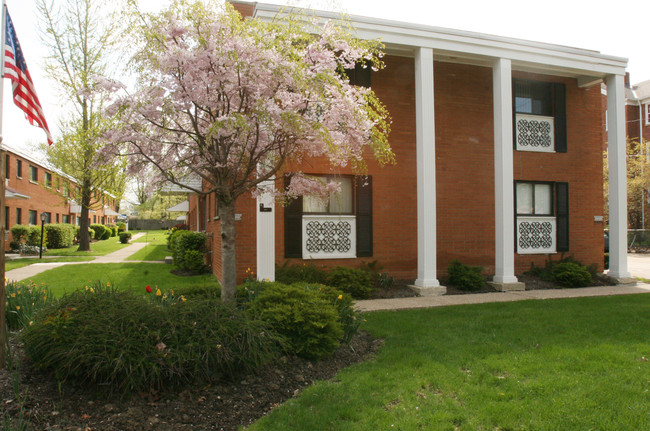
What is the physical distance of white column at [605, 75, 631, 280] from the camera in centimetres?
1134

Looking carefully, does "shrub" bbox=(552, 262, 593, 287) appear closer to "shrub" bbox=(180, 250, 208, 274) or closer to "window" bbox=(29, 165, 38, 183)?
"shrub" bbox=(180, 250, 208, 274)

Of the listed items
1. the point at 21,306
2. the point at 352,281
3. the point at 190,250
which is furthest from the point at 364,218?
the point at 21,306

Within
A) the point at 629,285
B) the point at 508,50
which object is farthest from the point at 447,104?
the point at 629,285

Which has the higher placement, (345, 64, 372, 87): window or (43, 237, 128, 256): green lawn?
(345, 64, 372, 87): window

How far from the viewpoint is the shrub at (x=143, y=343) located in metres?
3.58

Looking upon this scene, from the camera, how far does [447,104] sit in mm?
11320

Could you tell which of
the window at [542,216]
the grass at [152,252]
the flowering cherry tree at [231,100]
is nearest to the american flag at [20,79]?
the flowering cherry tree at [231,100]

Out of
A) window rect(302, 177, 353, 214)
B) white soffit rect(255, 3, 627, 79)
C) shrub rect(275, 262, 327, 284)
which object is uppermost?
white soffit rect(255, 3, 627, 79)

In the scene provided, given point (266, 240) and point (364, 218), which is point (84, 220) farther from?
point (364, 218)

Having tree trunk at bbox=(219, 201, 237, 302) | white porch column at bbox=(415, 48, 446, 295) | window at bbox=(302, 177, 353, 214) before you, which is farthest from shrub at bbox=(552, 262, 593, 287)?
tree trunk at bbox=(219, 201, 237, 302)

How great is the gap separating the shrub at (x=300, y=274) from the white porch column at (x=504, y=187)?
4.05 meters

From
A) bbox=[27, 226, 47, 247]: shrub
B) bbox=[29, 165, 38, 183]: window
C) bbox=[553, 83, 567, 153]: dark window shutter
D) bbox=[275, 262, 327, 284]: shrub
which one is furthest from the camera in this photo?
bbox=[29, 165, 38, 183]: window

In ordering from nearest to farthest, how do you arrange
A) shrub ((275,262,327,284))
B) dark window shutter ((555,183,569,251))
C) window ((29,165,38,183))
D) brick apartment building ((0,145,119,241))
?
1. shrub ((275,262,327,284))
2. dark window shutter ((555,183,569,251))
3. brick apartment building ((0,145,119,241))
4. window ((29,165,38,183))

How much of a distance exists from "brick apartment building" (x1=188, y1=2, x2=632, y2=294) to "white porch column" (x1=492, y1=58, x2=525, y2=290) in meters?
0.03
